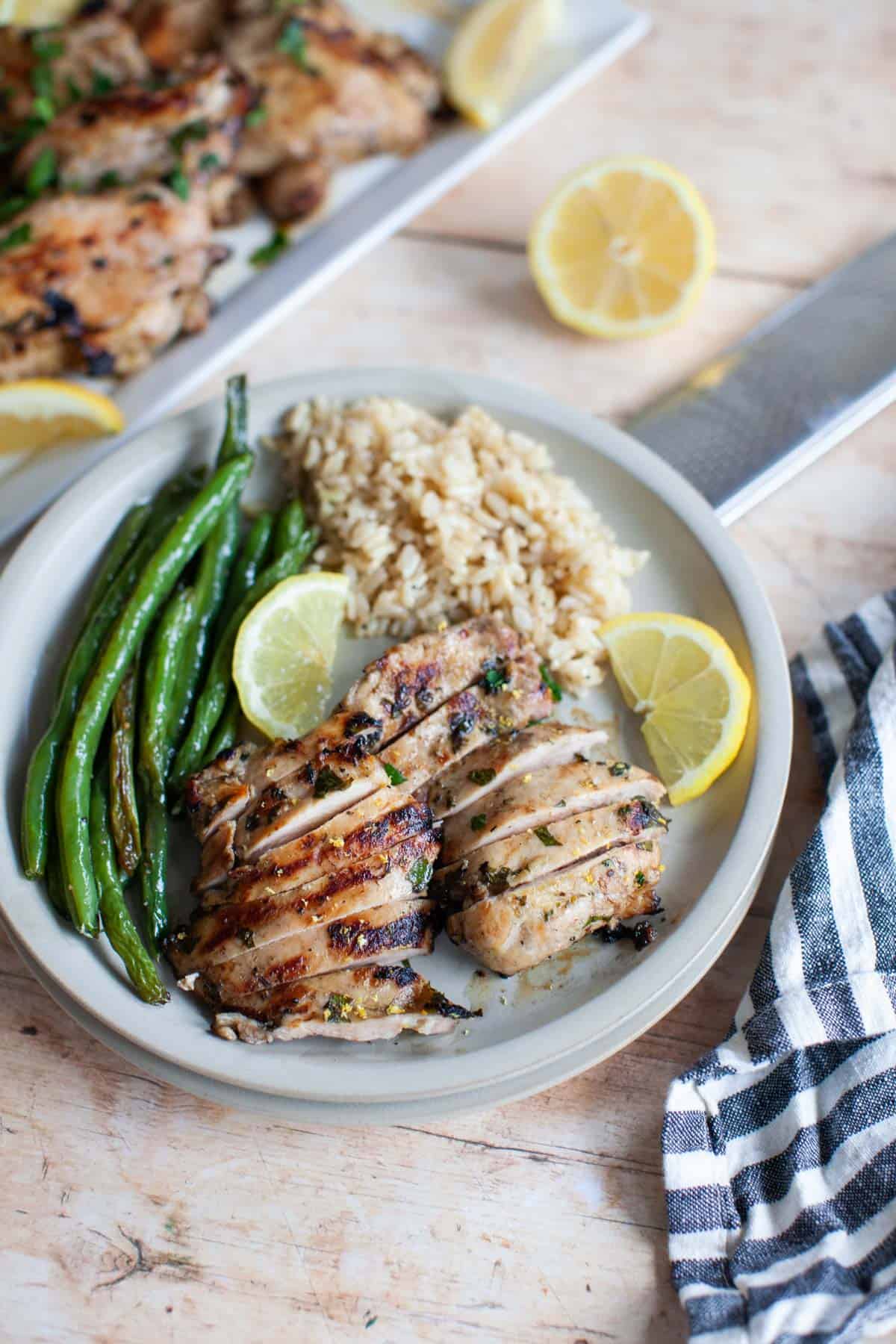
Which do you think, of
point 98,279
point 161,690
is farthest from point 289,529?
point 98,279

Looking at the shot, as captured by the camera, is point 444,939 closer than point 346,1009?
No

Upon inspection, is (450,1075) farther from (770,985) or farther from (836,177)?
(836,177)

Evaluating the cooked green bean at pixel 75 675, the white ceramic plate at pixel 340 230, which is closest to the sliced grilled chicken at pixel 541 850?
the cooked green bean at pixel 75 675

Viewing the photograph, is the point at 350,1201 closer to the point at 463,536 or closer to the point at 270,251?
the point at 463,536

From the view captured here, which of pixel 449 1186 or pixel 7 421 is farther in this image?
pixel 7 421

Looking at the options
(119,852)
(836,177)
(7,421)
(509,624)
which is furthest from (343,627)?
(836,177)

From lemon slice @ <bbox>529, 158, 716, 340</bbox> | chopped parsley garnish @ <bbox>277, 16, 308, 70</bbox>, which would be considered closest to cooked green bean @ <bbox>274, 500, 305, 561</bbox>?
lemon slice @ <bbox>529, 158, 716, 340</bbox>
